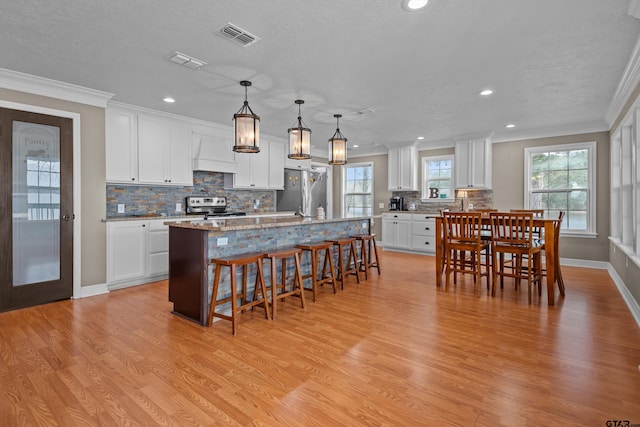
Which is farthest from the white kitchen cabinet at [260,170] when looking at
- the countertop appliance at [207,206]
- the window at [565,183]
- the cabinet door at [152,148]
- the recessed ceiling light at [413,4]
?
the window at [565,183]

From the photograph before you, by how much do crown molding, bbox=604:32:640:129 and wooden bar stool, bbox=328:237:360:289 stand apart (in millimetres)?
3306

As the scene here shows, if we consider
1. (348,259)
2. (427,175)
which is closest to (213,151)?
(348,259)

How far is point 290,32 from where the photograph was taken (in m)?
2.59

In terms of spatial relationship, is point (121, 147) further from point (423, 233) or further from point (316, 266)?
point (423, 233)

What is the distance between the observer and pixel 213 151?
5.57m

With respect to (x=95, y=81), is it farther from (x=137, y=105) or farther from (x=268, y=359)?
(x=268, y=359)

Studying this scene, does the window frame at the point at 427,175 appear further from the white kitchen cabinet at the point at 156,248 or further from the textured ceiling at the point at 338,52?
the white kitchen cabinet at the point at 156,248

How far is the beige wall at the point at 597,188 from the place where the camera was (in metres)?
5.50

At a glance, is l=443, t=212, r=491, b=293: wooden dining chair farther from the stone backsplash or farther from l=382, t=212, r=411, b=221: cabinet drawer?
l=382, t=212, r=411, b=221: cabinet drawer

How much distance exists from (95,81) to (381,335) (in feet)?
12.9

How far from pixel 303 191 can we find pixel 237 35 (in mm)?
4949

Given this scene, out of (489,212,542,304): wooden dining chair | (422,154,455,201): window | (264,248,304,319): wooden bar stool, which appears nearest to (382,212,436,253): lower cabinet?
(422,154,455,201): window

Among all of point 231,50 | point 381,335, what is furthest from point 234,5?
point 381,335

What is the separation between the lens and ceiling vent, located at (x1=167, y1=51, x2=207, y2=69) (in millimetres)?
2967
